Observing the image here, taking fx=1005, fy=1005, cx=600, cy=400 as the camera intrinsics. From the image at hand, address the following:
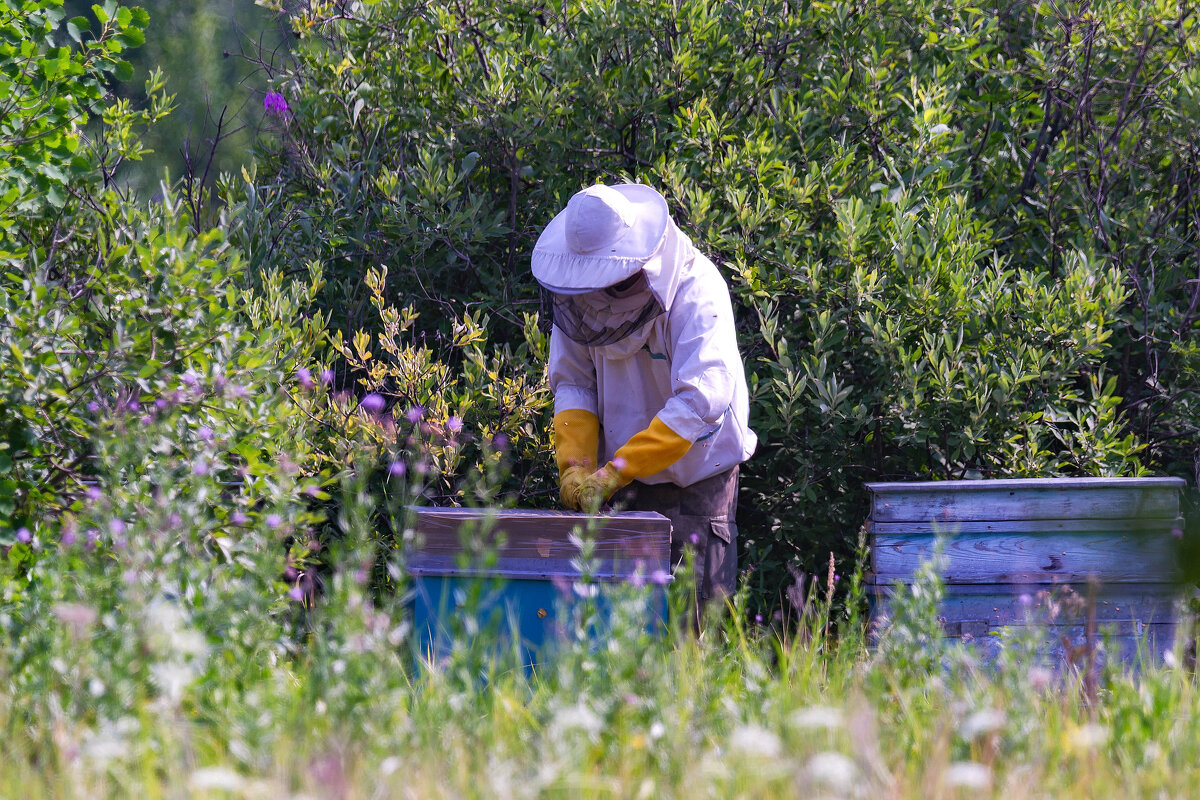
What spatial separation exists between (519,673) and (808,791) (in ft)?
2.56

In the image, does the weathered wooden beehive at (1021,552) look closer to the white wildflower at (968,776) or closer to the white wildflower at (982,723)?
the white wildflower at (982,723)

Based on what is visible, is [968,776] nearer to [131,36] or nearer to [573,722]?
[573,722]

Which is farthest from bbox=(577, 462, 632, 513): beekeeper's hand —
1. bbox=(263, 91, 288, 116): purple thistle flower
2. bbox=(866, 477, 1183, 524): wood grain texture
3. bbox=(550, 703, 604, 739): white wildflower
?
bbox=(263, 91, 288, 116): purple thistle flower

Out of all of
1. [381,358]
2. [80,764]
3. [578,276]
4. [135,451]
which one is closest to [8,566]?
[135,451]

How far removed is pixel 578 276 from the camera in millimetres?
3016

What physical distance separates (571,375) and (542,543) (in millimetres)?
944

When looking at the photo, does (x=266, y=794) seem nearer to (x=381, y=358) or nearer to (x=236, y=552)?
(x=236, y=552)

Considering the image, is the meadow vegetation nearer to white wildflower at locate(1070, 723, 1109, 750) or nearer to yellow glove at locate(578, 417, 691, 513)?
white wildflower at locate(1070, 723, 1109, 750)

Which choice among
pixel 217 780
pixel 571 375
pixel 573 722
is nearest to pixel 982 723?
pixel 573 722

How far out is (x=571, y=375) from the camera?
137 inches

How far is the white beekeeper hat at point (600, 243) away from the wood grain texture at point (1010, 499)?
44.0 inches

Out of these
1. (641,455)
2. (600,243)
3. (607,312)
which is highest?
(600,243)

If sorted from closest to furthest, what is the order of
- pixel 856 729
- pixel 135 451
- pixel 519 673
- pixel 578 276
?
pixel 856 729 → pixel 519 673 → pixel 135 451 → pixel 578 276

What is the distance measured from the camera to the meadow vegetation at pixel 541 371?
5.97ft
